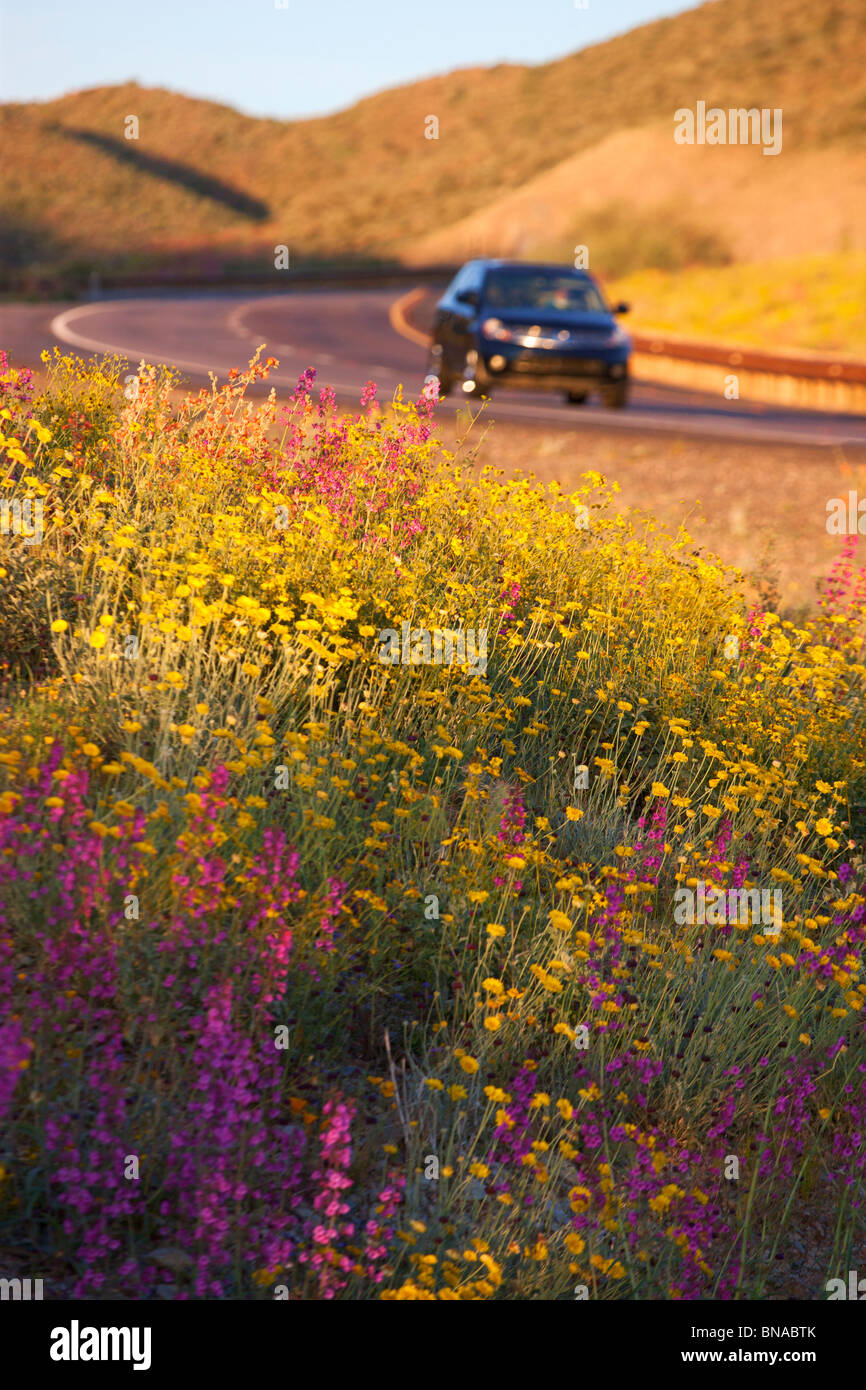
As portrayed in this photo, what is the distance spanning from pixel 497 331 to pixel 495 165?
89.5m

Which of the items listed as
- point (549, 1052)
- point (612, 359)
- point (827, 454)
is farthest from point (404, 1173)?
point (612, 359)

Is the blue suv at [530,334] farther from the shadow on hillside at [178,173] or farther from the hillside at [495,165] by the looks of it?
the shadow on hillside at [178,173]

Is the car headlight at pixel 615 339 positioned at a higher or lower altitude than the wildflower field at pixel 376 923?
higher

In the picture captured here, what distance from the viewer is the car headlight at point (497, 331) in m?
18.6

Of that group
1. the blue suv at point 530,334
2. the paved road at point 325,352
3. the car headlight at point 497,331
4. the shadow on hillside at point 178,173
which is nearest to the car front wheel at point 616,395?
the blue suv at point 530,334

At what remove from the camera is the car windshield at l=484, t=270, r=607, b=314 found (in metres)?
19.1

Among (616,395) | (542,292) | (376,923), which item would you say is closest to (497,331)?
(542,292)

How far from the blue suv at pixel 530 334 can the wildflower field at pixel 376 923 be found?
12566 mm

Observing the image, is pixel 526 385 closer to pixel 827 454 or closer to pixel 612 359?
pixel 612 359

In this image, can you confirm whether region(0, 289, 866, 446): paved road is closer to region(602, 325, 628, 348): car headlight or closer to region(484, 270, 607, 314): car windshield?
region(602, 325, 628, 348): car headlight

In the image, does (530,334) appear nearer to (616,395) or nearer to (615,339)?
(615,339)

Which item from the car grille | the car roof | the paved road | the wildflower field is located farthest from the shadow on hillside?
the wildflower field

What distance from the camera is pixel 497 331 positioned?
61.2 feet
